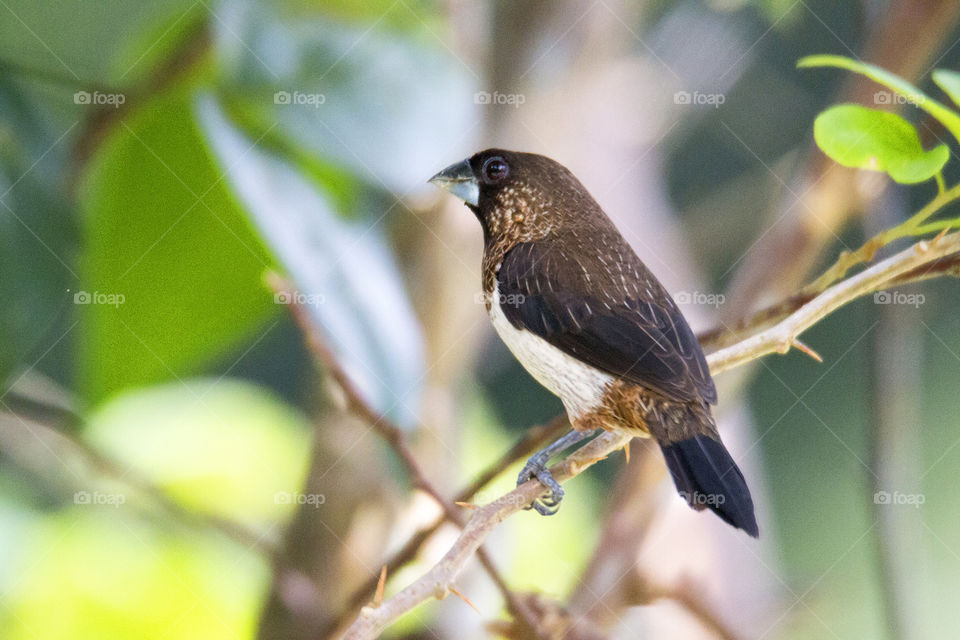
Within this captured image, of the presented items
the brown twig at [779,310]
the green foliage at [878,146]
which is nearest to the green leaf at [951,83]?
the green foliage at [878,146]

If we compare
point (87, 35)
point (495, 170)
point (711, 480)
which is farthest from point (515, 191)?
point (87, 35)

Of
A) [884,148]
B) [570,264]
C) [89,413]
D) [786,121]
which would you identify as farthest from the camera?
[786,121]

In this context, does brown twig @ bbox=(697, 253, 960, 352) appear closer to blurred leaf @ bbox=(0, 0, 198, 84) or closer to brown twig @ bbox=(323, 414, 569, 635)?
brown twig @ bbox=(323, 414, 569, 635)

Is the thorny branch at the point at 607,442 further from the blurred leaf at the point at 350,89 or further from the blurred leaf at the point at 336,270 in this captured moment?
Answer: the blurred leaf at the point at 350,89

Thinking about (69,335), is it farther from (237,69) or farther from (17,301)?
(237,69)

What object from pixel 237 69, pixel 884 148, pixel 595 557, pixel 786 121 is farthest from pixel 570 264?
pixel 786 121

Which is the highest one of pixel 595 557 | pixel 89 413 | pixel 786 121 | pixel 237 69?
pixel 237 69
